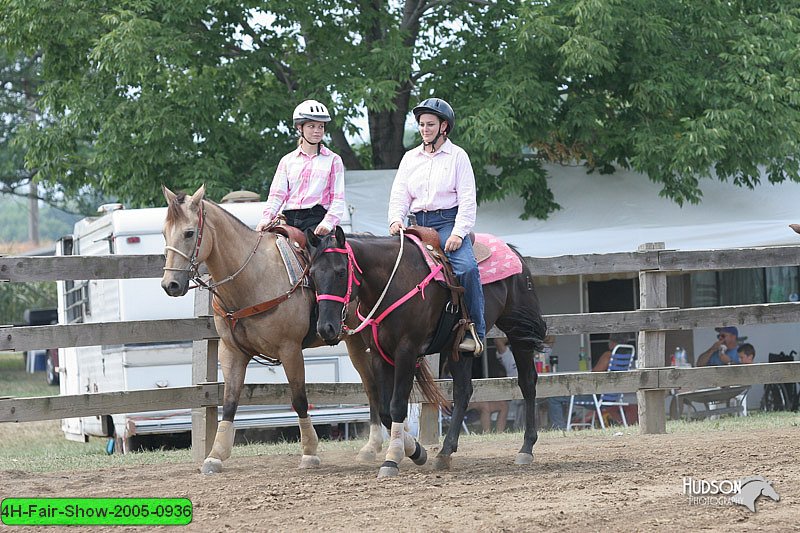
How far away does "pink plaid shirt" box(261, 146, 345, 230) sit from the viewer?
8180 mm

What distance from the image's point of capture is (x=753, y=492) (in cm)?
586

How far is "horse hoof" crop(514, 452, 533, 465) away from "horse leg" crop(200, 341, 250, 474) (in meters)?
1.99

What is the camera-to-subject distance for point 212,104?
A: 597 inches

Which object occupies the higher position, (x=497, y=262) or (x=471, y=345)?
(x=497, y=262)

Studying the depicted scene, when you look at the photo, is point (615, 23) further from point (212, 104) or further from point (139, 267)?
point (139, 267)

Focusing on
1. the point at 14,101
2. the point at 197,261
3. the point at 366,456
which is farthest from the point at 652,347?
the point at 14,101

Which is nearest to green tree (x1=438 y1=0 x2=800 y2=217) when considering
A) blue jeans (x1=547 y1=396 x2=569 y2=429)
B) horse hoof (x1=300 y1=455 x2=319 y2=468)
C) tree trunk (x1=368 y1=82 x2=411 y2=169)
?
tree trunk (x1=368 y1=82 x2=411 y2=169)

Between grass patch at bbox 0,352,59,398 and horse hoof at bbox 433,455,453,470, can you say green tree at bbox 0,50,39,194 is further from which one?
horse hoof at bbox 433,455,453,470

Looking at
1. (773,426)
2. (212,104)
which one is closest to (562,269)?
(773,426)

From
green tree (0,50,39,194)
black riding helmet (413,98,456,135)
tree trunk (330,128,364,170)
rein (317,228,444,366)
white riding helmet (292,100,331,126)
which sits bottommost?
rein (317,228,444,366)

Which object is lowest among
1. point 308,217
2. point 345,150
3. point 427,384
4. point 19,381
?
point 19,381

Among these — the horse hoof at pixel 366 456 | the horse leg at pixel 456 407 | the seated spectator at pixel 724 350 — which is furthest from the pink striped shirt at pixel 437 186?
the seated spectator at pixel 724 350

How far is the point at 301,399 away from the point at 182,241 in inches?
56.5

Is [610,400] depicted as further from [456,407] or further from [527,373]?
[456,407]
